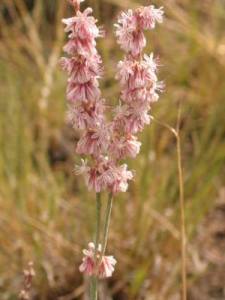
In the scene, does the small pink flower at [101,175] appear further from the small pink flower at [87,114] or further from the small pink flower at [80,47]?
the small pink flower at [80,47]

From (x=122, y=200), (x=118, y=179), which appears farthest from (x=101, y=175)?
(x=122, y=200)

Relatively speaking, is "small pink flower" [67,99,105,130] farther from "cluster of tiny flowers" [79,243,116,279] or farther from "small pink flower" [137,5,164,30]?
"cluster of tiny flowers" [79,243,116,279]

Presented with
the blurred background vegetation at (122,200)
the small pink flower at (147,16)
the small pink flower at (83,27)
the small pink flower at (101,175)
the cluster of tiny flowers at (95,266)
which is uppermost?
the blurred background vegetation at (122,200)

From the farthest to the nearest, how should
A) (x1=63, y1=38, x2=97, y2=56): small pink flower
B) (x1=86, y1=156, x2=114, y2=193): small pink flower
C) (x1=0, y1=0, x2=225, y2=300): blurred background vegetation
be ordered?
(x1=0, y1=0, x2=225, y2=300): blurred background vegetation
(x1=86, y1=156, x2=114, y2=193): small pink flower
(x1=63, y1=38, x2=97, y2=56): small pink flower

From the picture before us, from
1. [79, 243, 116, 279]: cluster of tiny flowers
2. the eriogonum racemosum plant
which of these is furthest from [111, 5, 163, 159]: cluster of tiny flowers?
[79, 243, 116, 279]: cluster of tiny flowers

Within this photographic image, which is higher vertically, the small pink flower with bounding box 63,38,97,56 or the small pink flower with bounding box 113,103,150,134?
the small pink flower with bounding box 63,38,97,56

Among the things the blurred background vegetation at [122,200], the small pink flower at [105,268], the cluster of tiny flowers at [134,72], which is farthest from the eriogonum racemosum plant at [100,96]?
the blurred background vegetation at [122,200]

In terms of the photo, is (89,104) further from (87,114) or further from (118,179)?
(118,179)
